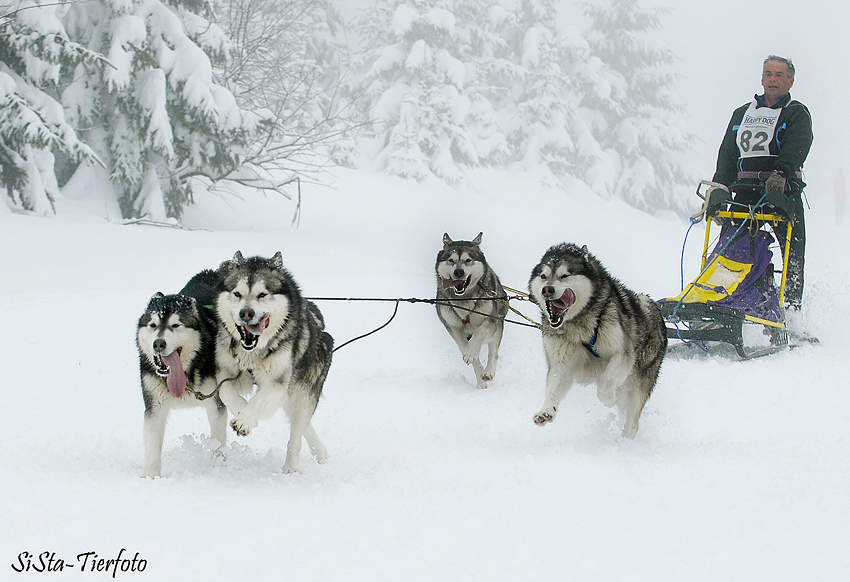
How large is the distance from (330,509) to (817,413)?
9.63ft

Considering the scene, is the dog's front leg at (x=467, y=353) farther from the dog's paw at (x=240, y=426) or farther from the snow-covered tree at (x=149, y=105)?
the snow-covered tree at (x=149, y=105)

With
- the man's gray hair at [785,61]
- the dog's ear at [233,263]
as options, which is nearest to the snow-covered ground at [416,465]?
the dog's ear at [233,263]

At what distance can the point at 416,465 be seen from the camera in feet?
11.4

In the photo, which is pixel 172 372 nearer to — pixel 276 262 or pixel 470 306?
pixel 276 262

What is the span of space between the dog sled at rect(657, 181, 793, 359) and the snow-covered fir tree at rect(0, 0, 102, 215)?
754 cm

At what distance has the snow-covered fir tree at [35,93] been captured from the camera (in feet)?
30.0

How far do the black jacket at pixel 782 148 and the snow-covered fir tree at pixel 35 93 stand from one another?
758 centimetres

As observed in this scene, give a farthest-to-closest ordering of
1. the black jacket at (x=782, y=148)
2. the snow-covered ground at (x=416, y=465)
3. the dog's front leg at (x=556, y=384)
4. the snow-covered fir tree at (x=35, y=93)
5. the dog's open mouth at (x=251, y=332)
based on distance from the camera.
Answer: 1. the snow-covered fir tree at (x=35, y=93)
2. the black jacket at (x=782, y=148)
3. the dog's front leg at (x=556, y=384)
4. the dog's open mouth at (x=251, y=332)
5. the snow-covered ground at (x=416, y=465)

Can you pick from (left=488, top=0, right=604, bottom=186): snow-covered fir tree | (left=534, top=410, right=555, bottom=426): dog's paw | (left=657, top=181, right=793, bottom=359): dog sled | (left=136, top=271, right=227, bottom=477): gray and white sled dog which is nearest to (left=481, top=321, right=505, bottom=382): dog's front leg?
(left=657, top=181, right=793, bottom=359): dog sled

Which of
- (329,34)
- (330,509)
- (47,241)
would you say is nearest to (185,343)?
(330,509)

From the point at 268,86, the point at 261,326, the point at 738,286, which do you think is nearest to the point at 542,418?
the point at 261,326

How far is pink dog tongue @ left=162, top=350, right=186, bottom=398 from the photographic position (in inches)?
127

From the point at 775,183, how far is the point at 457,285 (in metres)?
2.59

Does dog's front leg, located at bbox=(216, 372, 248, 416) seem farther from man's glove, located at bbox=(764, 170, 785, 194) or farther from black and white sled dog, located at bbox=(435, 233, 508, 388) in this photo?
man's glove, located at bbox=(764, 170, 785, 194)
